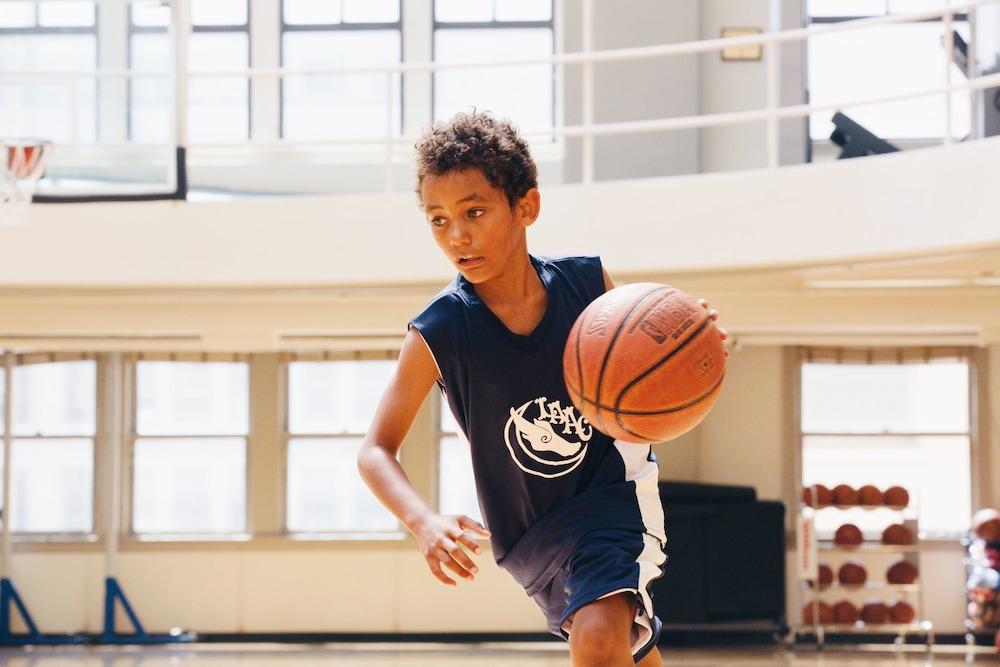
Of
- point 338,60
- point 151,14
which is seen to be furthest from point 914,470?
point 151,14

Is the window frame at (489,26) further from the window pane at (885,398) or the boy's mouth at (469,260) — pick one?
the boy's mouth at (469,260)

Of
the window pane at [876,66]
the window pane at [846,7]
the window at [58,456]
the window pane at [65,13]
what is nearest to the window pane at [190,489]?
the window at [58,456]

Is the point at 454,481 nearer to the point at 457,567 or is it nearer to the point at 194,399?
the point at 194,399

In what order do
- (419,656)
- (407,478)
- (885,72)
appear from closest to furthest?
1. (407,478)
2. (419,656)
3. (885,72)

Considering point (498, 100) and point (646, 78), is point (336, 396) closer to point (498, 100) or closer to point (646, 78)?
point (498, 100)

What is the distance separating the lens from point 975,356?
30.0 feet

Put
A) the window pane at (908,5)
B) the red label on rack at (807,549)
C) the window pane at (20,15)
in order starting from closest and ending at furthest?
the window pane at (20,15) < the red label on rack at (807,549) < the window pane at (908,5)

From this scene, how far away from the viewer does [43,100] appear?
6.01 m

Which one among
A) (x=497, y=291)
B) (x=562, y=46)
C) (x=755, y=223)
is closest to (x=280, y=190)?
(x=562, y=46)

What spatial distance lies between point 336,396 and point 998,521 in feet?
14.9

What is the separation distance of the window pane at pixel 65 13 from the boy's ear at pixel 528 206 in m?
3.83

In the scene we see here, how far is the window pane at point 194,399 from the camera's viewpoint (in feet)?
31.3

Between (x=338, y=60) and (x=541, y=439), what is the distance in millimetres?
7123

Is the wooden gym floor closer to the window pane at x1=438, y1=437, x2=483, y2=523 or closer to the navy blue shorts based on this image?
the window pane at x1=438, y1=437, x2=483, y2=523
